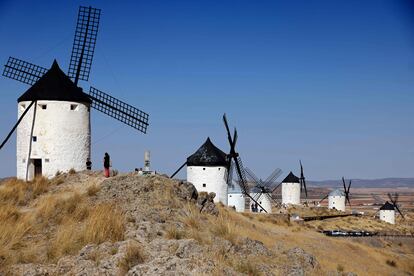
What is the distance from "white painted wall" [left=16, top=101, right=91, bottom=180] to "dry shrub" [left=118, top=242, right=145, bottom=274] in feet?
42.2

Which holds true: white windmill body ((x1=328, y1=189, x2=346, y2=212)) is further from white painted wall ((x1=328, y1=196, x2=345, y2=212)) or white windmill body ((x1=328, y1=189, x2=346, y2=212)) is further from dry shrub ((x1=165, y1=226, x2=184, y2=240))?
dry shrub ((x1=165, y1=226, x2=184, y2=240))

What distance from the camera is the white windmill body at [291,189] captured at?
57.6 meters

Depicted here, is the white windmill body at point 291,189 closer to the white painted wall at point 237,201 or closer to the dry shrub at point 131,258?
the white painted wall at point 237,201

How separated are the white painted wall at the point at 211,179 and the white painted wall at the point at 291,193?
2661cm

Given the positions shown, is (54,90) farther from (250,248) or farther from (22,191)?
(250,248)

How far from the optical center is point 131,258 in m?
7.16

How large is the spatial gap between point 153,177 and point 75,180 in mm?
3736

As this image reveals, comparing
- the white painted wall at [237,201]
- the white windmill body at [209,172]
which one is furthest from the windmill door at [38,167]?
the white painted wall at [237,201]

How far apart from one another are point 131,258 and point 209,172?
25.4 meters

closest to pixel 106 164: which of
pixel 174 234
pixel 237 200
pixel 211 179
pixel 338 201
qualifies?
pixel 174 234

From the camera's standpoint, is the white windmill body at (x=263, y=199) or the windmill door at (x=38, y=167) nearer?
the windmill door at (x=38, y=167)

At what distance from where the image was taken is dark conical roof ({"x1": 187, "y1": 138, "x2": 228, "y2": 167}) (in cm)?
3262

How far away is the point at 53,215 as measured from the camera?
10.2 m

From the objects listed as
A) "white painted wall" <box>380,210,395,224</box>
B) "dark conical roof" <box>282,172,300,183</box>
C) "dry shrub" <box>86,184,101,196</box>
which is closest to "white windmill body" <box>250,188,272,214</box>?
"dark conical roof" <box>282,172,300,183</box>
